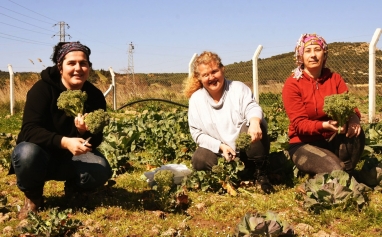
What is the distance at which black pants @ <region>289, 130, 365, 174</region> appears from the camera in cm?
414

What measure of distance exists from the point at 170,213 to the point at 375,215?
1645 mm

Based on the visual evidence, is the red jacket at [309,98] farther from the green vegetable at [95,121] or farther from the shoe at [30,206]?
the shoe at [30,206]

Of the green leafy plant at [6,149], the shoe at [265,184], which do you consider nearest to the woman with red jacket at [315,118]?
the shoe at [265,184]

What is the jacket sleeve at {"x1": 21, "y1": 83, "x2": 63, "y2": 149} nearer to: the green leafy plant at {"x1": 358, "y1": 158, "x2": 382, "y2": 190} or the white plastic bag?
the white plastic bag

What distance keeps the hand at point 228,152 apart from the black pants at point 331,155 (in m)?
0.65

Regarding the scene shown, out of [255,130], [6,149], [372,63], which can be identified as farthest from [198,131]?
[372,63]

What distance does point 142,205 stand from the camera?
4.08 meters

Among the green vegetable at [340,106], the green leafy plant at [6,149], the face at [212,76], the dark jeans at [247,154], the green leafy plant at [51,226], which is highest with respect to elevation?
the face at [212,76]

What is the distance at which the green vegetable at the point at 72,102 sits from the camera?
3471 mm

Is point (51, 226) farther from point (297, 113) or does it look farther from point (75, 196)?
point (297, 113)

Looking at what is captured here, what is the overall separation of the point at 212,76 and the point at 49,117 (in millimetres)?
1550

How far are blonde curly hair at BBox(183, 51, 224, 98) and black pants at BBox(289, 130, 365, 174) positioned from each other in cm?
115

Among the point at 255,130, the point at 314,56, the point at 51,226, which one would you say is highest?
the point at 314,56

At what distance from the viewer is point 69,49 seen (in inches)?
147
